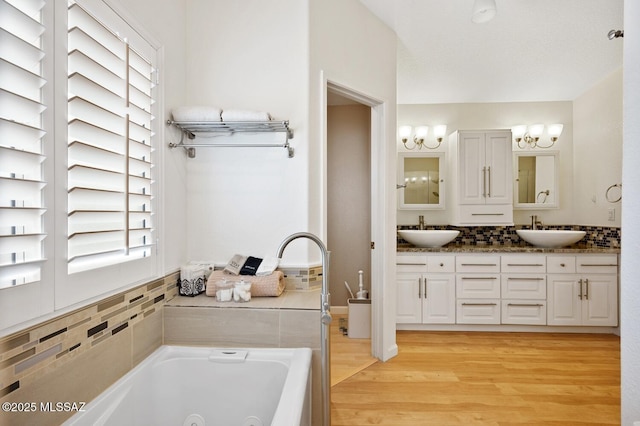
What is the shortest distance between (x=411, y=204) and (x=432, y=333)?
56.9 inches

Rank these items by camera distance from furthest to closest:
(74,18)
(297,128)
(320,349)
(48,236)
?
(297,128) → (320,349) → (74,18) → (48,236)

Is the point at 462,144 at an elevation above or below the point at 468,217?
above

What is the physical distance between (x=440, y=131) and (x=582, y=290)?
217cm

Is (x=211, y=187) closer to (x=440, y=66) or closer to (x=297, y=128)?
(x=297, y=128)

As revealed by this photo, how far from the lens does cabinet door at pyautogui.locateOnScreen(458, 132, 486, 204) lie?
3588 mm

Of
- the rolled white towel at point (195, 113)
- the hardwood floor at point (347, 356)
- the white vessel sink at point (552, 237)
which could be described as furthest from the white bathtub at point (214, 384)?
the white vessel sink at point (552, 237)

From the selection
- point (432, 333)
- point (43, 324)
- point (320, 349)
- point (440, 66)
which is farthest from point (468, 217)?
point (43, 324)

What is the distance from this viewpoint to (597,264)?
10.6 feet

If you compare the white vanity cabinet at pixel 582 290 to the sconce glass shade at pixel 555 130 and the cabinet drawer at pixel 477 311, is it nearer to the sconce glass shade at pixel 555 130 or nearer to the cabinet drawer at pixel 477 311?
the cabinet drawer at pixel 477 311

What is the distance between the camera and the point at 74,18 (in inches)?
42.4

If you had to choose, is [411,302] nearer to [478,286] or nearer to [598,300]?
[478,286]

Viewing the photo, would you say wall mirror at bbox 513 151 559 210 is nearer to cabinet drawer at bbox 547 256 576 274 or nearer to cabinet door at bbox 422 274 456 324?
cabinet drawer at bbox 547 256 576 274

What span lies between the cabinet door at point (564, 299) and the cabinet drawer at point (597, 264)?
131 mm

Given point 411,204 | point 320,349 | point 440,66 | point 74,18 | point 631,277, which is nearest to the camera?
point 74,18
